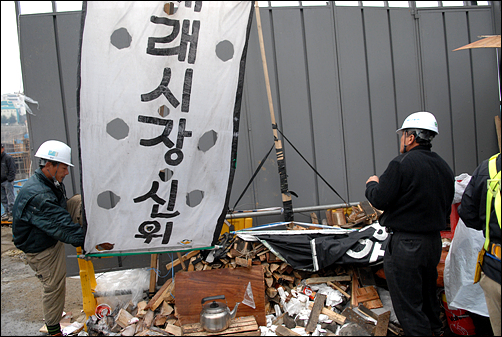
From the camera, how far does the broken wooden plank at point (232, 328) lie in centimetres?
355

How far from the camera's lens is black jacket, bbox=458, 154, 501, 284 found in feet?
8.50

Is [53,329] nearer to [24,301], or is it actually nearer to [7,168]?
[24,301]

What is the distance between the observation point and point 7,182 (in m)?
8.42

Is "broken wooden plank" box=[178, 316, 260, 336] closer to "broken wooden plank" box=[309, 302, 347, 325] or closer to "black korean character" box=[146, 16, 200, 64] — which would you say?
"broken wooden plank" box=[309, 302, 347, 325]

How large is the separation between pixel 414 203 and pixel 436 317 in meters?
1.28

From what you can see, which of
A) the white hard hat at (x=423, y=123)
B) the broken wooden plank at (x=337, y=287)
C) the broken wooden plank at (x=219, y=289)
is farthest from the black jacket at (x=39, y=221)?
the white hard hat at (x=423, y=123)

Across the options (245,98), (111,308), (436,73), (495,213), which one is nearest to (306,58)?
(245,98)

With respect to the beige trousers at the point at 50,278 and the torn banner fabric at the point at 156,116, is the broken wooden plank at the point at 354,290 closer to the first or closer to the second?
the torn banner fabric at the point at 156,116

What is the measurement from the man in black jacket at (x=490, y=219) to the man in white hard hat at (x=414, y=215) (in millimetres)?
298

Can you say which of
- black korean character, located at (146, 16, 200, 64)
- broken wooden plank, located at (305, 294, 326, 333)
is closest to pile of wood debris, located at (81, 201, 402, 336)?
broken wooden plank, located at (305, 294, 326, 333)

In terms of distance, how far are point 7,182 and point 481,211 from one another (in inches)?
394

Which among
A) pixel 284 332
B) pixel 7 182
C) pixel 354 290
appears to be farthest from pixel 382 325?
pixel 7 182

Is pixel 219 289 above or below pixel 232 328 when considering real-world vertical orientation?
above

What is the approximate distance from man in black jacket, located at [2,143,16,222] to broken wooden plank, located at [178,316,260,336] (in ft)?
23.6
